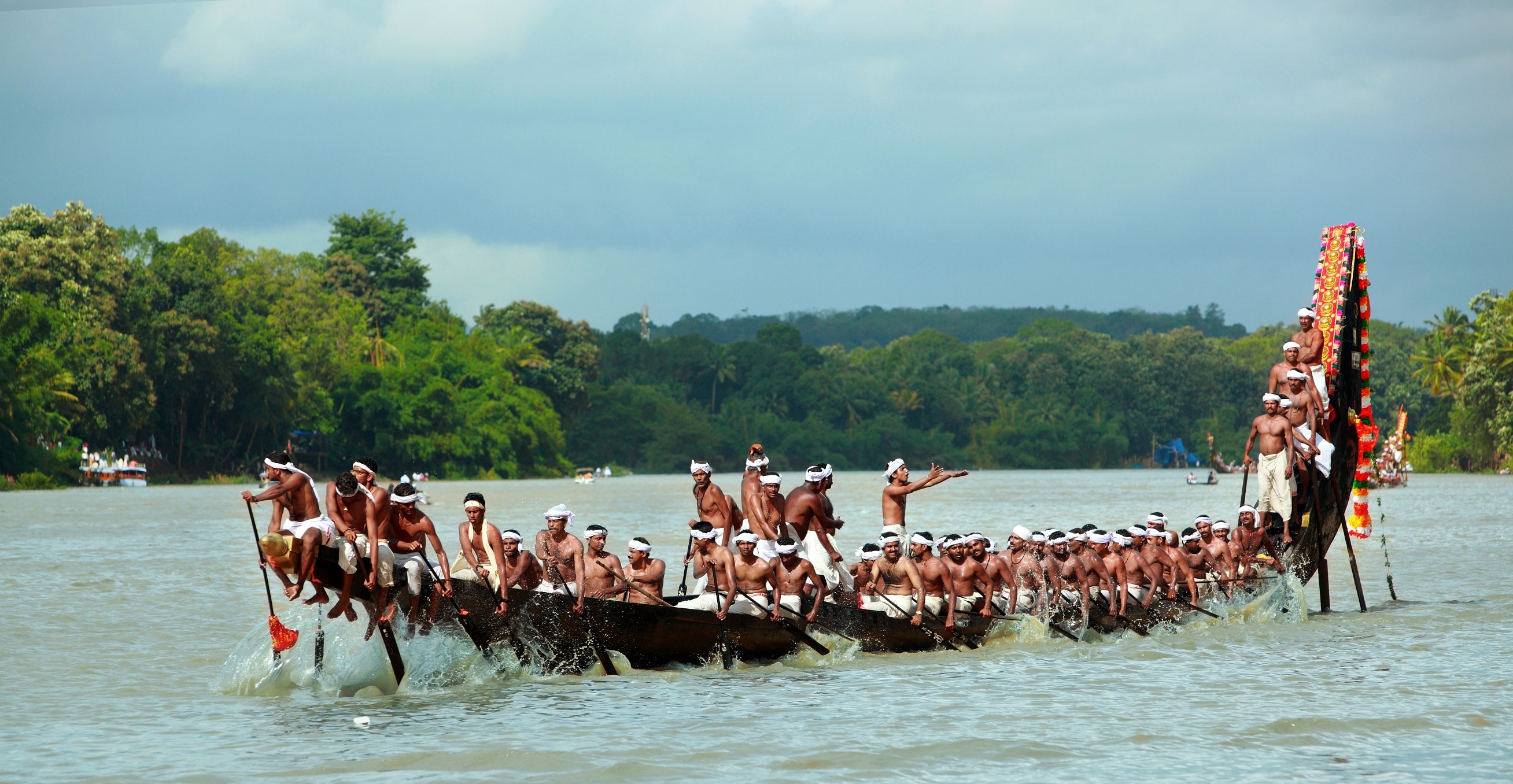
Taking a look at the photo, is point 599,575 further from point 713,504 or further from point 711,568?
point 713,504

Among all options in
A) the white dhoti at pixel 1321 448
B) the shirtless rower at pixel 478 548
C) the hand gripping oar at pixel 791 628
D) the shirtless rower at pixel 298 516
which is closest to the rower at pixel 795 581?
the hand gripping oar at pixel 791 628

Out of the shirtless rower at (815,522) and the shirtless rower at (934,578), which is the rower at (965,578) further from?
the shirtless rower at (815,522)

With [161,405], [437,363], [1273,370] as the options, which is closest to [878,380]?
[437,363]

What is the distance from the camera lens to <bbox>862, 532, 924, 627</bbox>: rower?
16141 millimetres

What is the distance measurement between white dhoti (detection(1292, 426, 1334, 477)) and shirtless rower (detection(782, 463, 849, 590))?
257 inches

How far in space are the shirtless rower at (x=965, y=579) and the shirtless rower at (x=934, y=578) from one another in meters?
0.03

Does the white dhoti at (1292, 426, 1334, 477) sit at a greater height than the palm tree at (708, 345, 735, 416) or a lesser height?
lesser

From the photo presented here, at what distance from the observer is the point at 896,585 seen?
16453 mm

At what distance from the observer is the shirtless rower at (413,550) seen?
13.3m

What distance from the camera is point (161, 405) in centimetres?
6744

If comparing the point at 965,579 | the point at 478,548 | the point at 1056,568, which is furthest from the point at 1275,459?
the point at 478,548

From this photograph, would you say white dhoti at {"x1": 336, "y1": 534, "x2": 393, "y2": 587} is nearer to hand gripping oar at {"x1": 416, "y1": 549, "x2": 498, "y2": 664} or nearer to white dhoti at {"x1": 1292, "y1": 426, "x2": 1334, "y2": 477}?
hand gripping oar at {"x1": 416, "y1": 549, "x2": 498, "y2": 664}

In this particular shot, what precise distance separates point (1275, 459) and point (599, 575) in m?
8.69

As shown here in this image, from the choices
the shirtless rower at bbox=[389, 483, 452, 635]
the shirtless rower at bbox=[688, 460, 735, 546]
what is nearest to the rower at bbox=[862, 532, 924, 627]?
the shirtless rower at bbox=[688, 460, 735, 546]
